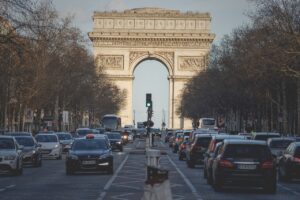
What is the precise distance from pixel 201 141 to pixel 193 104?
307 ft

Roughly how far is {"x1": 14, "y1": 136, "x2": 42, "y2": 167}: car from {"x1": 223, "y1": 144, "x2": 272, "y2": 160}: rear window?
19191 mm

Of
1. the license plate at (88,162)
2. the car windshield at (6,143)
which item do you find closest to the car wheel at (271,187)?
the license plate at (88,162)

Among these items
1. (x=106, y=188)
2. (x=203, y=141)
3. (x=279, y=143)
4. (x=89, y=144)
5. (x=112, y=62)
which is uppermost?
(x=112, y=62)

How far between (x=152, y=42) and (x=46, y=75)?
7372 centimetres

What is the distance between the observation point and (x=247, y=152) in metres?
28.8

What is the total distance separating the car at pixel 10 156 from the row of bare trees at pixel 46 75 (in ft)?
16.9

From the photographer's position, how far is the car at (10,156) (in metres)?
38.2

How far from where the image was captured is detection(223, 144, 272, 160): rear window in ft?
94.4

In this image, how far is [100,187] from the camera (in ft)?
101

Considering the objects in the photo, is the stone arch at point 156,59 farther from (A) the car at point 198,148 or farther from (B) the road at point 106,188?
(B) the road at point 106,188

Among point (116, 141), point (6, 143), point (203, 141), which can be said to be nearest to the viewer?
point (6, 143)

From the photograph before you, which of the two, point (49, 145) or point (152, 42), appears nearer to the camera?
point (49, 145)

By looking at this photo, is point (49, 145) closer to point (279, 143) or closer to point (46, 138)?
point (46, 138)

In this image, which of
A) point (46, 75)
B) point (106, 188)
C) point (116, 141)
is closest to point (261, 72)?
point (116, 141)
